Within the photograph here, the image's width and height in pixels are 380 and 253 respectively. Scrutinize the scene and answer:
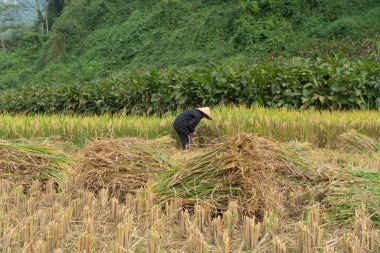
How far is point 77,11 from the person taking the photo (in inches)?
989

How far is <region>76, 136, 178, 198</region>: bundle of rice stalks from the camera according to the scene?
8.95 feet

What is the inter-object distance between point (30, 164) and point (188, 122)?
2426mm

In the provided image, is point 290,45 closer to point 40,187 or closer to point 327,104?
point 327,104

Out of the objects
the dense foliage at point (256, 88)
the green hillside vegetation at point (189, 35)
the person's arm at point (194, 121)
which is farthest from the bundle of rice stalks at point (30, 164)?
the green hillside vegetation at point (189, 35)

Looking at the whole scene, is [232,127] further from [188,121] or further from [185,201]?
[185,201]

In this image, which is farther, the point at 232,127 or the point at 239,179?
the point at 232,127

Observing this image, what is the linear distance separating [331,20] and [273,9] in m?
2.38

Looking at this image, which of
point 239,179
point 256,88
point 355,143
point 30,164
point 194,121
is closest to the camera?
point 239,179

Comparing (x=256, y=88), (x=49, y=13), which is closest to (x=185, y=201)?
(x=256, y=88)

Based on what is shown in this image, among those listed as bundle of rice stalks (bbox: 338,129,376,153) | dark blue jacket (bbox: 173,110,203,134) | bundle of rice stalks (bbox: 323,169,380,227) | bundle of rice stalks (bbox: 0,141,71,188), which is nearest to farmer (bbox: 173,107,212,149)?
dark blue jacket (bbox: 173,110,203,134)

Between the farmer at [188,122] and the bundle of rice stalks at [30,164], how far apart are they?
210 cm

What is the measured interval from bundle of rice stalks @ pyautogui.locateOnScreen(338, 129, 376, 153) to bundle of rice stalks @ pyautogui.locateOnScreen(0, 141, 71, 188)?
3019 millimetres

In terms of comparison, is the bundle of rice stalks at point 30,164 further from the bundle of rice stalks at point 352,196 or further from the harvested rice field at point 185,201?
the bundle of rice stalks at point 352,196

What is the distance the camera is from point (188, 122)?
5156 millimetres
